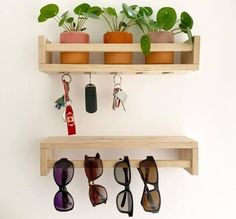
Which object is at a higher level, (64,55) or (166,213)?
(64,55)

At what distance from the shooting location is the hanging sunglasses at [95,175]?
3.15 feet

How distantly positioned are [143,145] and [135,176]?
17 cm

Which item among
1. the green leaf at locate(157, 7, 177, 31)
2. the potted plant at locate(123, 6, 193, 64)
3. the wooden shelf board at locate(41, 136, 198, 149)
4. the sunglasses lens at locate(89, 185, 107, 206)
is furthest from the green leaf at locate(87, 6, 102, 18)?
the sunglasses lens at locate(89, 185, 107, 206)

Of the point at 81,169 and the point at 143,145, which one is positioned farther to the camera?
the point at 81,169

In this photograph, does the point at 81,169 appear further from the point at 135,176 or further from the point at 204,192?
the point at 204,192

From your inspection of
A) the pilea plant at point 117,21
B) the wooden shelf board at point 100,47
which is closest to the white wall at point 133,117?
the pilea plant at point 117,21

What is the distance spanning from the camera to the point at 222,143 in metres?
1.08

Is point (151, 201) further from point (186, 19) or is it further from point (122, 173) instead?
point (186, 19)

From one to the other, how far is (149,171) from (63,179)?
28 cm

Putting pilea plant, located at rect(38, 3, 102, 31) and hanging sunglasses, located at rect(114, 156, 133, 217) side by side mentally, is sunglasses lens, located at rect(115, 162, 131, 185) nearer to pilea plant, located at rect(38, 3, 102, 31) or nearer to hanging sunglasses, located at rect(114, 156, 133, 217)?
hanging sunglasses, located at rect(114, 156, 133, 217)

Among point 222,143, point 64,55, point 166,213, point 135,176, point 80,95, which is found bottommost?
point 166,213

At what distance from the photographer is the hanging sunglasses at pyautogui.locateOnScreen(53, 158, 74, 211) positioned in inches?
37.8

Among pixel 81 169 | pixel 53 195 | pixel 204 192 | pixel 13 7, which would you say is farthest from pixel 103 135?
pixel 13 7

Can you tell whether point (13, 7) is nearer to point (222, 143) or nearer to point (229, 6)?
point (229, 6)
